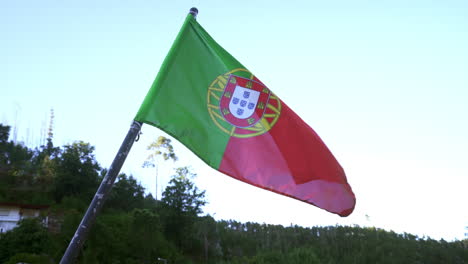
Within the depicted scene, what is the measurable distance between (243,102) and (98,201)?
71.8 inches

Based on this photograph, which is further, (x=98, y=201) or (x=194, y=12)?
(x=194, y=12)

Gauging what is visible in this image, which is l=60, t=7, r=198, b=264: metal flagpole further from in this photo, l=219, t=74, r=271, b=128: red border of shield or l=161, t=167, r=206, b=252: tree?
l=161, t=167, r=206, b=252: tree

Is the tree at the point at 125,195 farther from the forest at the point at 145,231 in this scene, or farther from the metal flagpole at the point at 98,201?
the metal flagpole at the point at 98,201

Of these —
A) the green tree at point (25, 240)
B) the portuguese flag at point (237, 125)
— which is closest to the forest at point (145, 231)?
the green tree at point (25, 240)

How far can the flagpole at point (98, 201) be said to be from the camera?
3.33m

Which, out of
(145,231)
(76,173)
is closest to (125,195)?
(76,173)

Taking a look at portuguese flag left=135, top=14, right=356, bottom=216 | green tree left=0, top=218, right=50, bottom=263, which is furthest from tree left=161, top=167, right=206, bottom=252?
portuguese flag left=135, top=14, right=356, bottom=216

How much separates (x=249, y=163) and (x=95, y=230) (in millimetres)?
23546

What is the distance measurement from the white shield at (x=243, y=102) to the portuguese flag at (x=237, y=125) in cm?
1

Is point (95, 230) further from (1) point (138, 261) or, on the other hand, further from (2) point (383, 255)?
(2) point (383, 255)

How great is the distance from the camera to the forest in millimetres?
26109

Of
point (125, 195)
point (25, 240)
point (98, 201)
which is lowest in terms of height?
point (98, 201)

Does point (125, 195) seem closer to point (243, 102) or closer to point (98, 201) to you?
point (243, 102)

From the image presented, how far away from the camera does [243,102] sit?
462 centimetres
